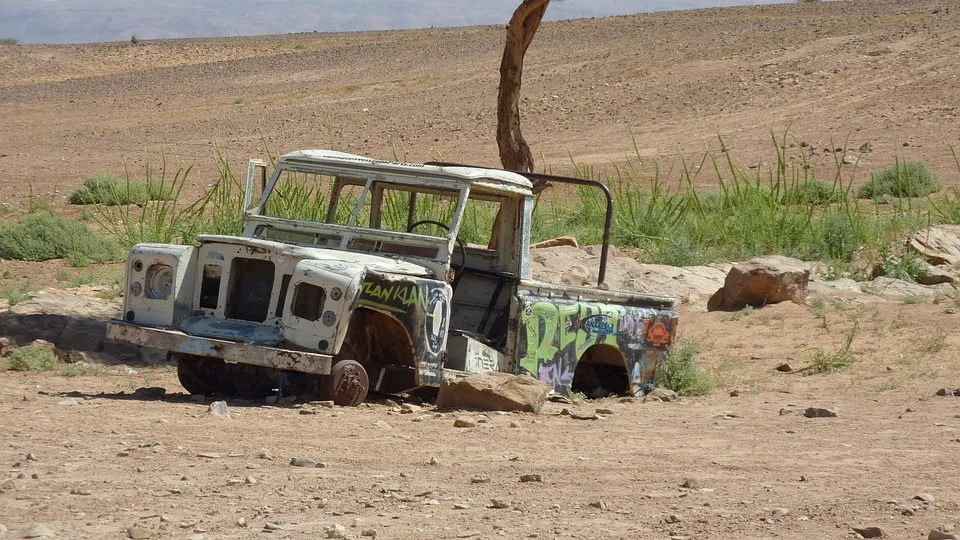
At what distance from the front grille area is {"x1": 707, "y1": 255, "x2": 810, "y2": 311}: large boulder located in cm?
658

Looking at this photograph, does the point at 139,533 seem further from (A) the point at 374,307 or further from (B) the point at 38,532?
(A) the point at 374,307

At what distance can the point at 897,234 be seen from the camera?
16812mm

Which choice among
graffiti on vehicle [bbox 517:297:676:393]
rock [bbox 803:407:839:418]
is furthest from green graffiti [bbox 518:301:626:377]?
rock [bbox 803:407:839:418]

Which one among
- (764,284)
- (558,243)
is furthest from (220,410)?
(558,243)

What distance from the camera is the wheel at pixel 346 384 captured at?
8297 mm

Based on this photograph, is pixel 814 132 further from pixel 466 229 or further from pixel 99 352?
pixel 99 352

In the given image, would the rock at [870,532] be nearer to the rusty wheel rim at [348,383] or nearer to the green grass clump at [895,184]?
the rusty wheel rim at [348,383]

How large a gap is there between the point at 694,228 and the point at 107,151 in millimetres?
17221

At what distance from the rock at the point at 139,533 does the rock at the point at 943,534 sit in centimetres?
306

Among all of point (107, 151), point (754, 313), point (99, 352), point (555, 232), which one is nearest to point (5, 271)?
point (99, 352)

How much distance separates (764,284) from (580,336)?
491cm

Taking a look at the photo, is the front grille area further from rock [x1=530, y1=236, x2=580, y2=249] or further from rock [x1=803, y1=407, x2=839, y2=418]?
rock [x1=530, y1=236, x2=580, y2=249]

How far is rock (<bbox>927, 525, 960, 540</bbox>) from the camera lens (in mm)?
5570

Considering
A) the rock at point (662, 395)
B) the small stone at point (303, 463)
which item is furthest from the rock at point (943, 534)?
the rock at point (662, 395)
